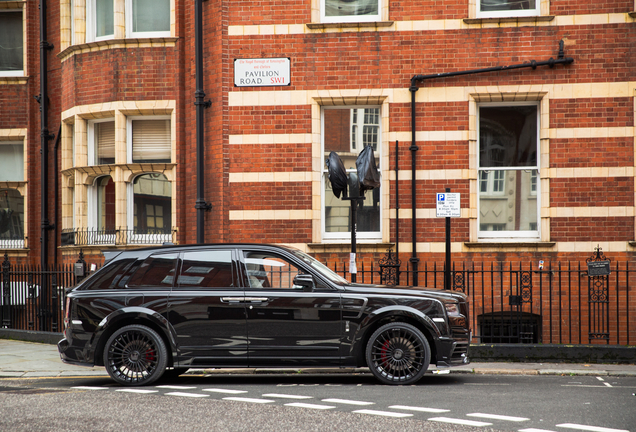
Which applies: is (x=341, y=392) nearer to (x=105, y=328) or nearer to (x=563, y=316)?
(x=105, y=328)

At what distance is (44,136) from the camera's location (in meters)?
15.6

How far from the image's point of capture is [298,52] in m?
13.4

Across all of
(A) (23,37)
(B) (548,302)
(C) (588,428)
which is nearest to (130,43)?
(A) (23,37)

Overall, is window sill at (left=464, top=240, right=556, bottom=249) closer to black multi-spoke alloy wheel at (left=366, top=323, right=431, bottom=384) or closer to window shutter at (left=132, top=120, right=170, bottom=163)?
black multi-spoke alloy wheel at (left=366, top=323, right=431, bottom=384)

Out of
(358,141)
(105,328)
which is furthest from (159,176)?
(105,328)

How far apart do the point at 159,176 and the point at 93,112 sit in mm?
1761

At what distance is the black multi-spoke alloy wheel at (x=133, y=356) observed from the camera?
830 cm

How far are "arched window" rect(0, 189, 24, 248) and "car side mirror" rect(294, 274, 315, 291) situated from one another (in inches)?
396

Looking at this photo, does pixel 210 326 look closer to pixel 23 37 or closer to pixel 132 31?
pixel 132 31

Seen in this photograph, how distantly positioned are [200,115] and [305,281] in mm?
6212

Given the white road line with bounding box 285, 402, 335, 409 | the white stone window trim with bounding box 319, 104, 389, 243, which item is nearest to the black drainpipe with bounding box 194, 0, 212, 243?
the white stone window trim with bounding box 319, 104, 389, 243

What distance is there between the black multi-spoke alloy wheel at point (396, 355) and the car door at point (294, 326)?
42 centimetres

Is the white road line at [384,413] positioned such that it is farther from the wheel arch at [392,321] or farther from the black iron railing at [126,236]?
the black iron railing at [126,236]

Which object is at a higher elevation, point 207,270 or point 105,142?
point 105,142
